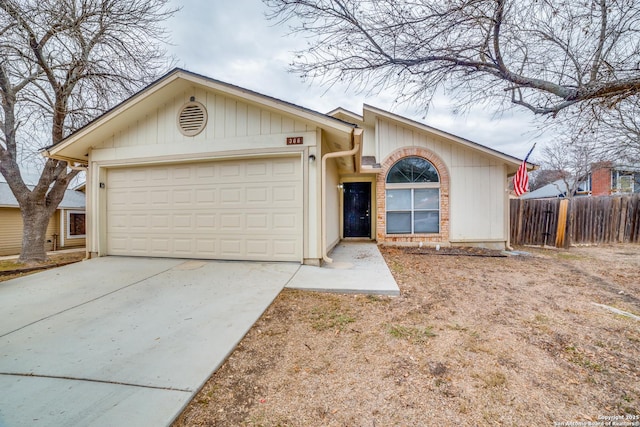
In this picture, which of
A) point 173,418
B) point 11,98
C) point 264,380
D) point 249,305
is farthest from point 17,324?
point 11,98

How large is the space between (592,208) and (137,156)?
15385mm

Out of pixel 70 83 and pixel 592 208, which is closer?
pixel 70 83

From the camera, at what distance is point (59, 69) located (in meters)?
6.69

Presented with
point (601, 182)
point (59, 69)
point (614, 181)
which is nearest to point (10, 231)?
point (59, 69)

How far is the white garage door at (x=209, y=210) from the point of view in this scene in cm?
559

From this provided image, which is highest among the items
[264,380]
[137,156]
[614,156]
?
[614,156]

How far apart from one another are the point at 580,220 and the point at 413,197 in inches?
274

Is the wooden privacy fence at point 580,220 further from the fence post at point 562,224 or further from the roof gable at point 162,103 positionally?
the roof gable at point 162,103

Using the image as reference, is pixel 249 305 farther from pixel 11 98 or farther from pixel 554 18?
pixel 11 98

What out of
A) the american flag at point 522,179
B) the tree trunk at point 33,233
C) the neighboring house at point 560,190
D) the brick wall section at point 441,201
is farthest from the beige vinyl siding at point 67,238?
the neighboring house at point 560,190

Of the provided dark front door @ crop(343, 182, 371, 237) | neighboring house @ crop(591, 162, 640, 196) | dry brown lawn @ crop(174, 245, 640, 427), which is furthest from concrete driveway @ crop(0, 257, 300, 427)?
neighboring house @ crop(591, 162, 640, 196)

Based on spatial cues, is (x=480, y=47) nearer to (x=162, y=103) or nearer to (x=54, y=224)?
(x=162, y=103)

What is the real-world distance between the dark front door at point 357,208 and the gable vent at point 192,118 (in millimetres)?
5905

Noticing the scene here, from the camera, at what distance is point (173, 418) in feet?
5.68
